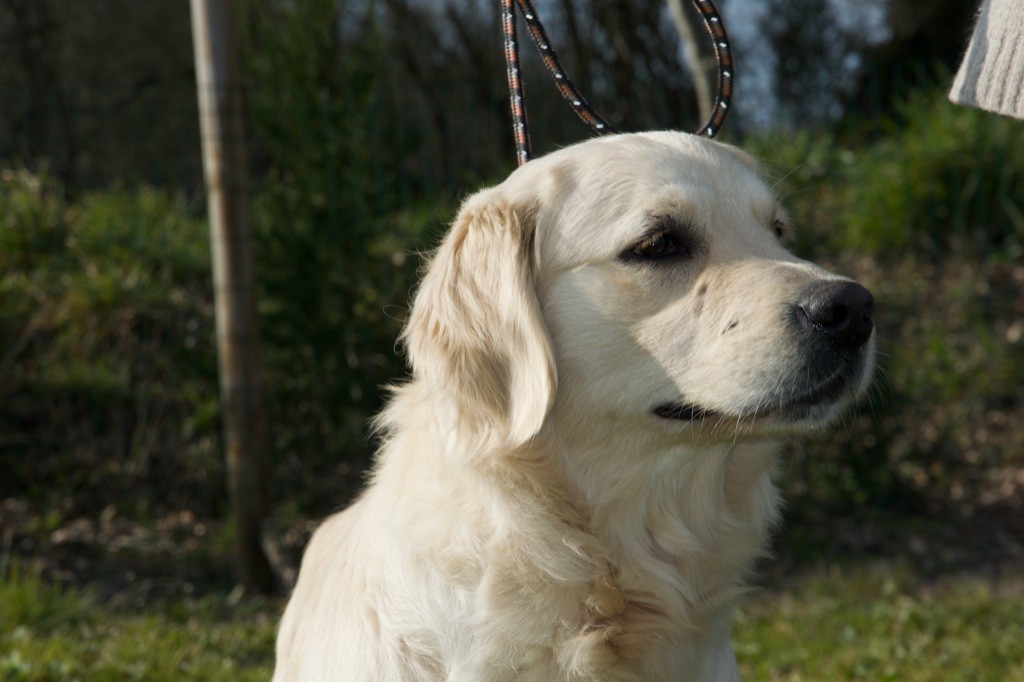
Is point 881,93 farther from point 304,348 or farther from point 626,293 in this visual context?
point 626,293

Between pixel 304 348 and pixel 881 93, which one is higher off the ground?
pixel 881 93

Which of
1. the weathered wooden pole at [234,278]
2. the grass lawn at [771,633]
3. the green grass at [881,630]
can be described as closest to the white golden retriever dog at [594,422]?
the grass lawn at [771,633]

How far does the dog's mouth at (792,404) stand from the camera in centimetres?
223

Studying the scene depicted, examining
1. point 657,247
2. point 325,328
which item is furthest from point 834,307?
point 325,328

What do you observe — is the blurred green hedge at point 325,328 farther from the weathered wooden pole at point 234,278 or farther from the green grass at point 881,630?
the green grass at point 881,630

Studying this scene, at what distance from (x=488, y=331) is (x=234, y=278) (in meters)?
2.94

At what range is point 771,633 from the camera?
4.50m

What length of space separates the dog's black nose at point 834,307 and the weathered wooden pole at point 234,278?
3.43 metres

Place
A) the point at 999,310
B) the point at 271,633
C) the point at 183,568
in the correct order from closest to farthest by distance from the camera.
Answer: the point at 271,633 < the point at 183,568 < the point at 999,310

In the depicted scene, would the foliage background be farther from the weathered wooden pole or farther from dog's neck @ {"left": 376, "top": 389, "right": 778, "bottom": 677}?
dog's neck @ {"left": 376, "top": 389, "right": 778, "bottom": 677}

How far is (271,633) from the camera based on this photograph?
443 centimetres

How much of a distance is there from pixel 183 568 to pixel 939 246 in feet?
17.9

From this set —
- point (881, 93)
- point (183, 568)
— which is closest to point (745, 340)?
point (183, 568)

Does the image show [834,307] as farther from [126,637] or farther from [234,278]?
[234,278]
